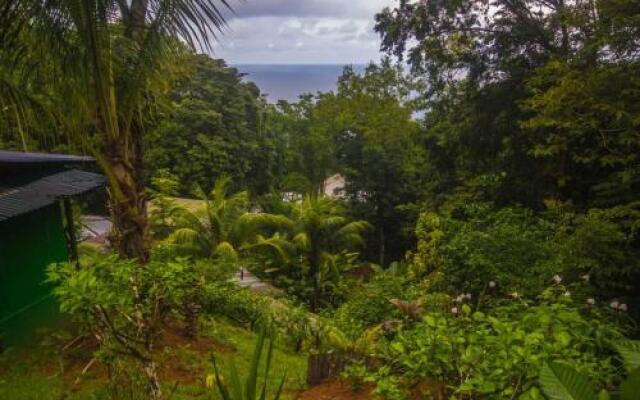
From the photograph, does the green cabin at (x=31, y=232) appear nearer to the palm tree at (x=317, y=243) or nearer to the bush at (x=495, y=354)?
the bush at (x=495, y=354)

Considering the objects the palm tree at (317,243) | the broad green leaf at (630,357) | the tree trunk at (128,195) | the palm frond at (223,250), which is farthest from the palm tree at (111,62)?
the palm tree at (317,243)

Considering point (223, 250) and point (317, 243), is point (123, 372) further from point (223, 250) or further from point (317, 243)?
point (317, 243)

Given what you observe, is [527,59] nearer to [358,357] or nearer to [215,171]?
[358,357]

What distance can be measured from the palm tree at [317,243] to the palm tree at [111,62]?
8.73m

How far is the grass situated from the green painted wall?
0.34 metres

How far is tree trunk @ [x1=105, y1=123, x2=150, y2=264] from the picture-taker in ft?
16.6

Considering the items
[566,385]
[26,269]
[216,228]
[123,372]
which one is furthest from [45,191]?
[216,228]

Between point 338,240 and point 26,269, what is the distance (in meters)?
9.71

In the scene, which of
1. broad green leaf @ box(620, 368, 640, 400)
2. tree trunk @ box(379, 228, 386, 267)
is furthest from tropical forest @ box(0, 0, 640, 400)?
tree trunk @ box(379, 228, 386, 267)

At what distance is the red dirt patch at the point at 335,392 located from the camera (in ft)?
15.0

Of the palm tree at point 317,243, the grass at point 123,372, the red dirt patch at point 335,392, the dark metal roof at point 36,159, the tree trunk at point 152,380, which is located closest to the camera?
the tree trunk at point 152,380

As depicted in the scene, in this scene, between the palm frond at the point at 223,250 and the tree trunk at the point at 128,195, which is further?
the palm frond at the point at 223,250

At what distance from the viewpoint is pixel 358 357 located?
200 inches

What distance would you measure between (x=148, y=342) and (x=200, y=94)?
17.9 metres
